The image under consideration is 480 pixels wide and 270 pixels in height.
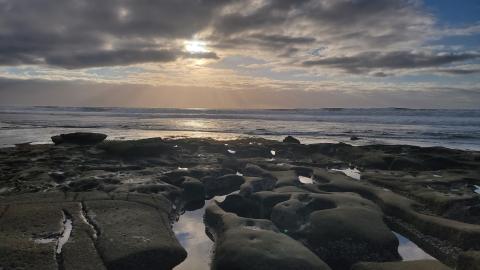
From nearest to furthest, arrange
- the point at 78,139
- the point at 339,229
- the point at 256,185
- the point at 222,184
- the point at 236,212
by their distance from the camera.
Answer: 1. the point at 339,229
2. the point at 236,212
3. the point at 256,185
4. the point at 222,184
5. the point at 78,139

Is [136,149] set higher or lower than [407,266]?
higher

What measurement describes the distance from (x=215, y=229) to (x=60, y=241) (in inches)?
130

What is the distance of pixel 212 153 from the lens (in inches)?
801

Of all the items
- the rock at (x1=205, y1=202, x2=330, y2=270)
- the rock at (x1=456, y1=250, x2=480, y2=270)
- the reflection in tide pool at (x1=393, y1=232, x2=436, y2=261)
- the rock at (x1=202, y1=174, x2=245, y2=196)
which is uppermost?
the rock at (x1=456, y1=250, x2=480, y2=270)

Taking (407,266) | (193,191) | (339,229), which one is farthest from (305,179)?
(407,266)

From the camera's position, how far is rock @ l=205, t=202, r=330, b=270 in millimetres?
6430

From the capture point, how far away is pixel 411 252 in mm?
8133

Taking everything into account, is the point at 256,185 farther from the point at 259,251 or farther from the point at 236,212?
the point at 259,251

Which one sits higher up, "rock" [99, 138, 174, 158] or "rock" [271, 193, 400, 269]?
"rock" [99, 138, 174, 158]

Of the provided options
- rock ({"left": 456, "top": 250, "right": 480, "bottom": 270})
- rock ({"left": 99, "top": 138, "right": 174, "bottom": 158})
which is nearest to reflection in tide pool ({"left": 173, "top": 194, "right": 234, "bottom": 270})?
rock ({"left": 456, "top": 250, "right": 480, "bottom": 270})

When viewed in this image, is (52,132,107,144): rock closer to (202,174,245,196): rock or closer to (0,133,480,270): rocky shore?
(0,133,480,270): rocky shore

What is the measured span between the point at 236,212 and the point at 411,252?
13.1 feet

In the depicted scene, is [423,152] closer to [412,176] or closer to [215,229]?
[412,176]

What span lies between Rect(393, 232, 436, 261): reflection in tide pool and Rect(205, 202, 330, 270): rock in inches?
89.1
